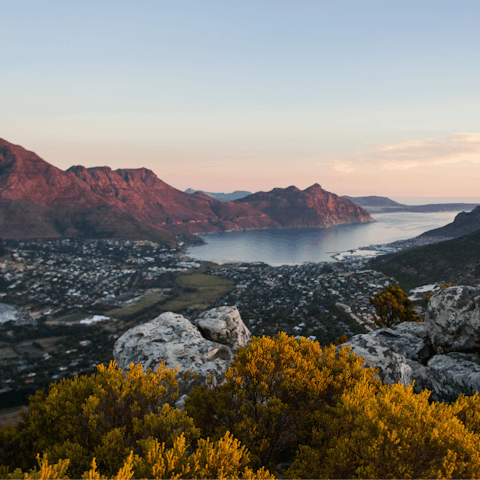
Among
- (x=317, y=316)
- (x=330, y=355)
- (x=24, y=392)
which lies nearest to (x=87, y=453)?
(x=330, y=355)

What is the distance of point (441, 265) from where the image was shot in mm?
80188

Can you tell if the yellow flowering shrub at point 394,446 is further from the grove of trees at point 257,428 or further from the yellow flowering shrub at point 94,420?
the yellow flowering shrub at point 94,420

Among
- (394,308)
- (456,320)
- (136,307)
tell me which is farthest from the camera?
(136,307)

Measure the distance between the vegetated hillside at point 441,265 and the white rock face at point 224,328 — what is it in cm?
6737

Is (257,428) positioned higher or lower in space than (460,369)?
higher

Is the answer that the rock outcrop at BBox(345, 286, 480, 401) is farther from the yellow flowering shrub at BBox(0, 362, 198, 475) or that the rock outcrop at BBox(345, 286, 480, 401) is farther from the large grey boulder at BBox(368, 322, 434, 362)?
the yellow flowering shrub at BBox(0, 362, 198, 475)

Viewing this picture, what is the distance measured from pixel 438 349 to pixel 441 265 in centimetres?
7840

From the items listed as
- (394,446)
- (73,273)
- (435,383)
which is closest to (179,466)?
(394,446)

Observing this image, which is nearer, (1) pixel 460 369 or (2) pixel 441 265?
(1) pixel 460 369

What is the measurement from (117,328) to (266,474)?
3199 inches

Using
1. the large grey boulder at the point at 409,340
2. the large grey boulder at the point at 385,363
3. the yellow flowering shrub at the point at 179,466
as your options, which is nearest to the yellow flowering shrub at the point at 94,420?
the yellow flowering shrub at the point at 179,466

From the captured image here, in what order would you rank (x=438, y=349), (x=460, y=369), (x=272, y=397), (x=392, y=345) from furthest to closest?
(x=392, y=345) → (x=438, y=349) → (x=460, y=369) → (x=272, y=397)

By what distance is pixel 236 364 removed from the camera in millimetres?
8969

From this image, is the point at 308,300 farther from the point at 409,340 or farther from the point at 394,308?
the point at 409,340
